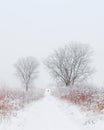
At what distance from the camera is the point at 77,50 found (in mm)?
54000

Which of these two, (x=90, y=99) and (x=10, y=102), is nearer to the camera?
(x=90, y=99)

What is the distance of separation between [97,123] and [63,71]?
4537cm

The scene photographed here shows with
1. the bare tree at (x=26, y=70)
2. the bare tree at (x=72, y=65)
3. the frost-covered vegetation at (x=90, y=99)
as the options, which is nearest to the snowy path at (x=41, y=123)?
the frost-covered vegetation at (x=90, y=99)

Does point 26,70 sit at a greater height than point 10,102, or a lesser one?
greater

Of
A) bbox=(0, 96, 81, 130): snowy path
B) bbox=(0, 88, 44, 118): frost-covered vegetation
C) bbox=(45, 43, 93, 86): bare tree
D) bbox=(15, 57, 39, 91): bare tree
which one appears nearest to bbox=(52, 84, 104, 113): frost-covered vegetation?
bbox=(0, 96, 81, 130): snowy path

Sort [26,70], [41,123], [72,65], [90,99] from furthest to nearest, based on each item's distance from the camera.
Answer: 1. [26,70]
2. [72,65]
3. [90,99]
4. [41,123]

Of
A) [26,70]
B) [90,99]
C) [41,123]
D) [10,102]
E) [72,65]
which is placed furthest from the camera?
[26,70]

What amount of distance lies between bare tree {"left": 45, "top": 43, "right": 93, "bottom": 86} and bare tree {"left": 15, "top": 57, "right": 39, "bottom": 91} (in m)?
21.7

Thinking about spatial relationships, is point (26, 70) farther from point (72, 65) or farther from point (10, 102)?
point (10, 102)

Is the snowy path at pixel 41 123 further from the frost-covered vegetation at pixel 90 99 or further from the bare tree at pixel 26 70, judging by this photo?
the bare tree at pixel 26 70

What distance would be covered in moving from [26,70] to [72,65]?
2704 cm

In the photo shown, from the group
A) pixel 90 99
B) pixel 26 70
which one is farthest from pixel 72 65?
pixel 90 99

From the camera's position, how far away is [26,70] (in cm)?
7650

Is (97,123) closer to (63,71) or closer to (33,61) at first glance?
(63,71)
